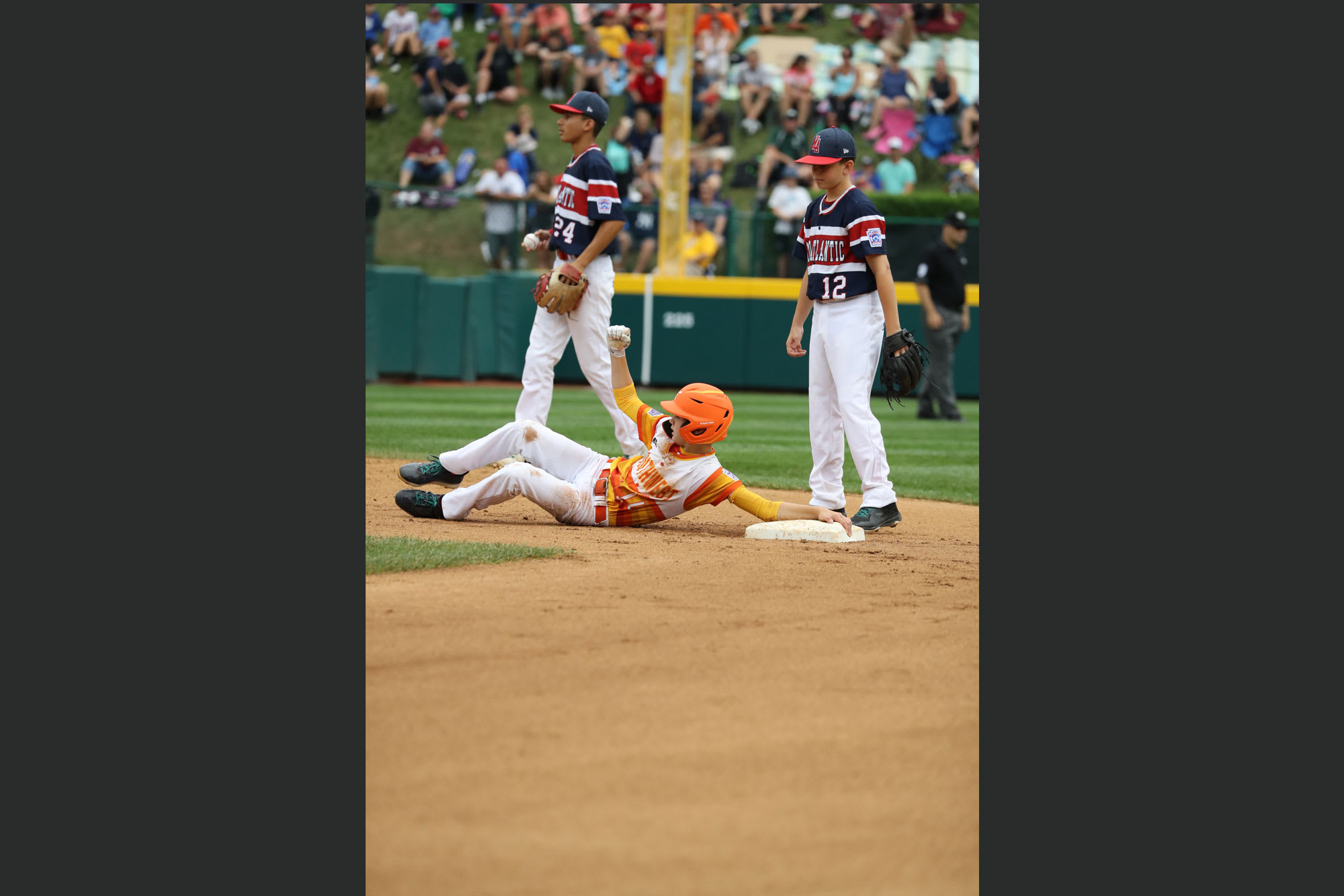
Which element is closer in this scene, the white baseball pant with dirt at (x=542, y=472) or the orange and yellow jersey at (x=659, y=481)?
the orange and yellow jersey at (x=659, y=481)

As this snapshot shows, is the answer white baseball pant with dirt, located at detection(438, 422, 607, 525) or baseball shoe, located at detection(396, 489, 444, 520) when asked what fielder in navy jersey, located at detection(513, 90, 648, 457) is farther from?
baseball shoe, located at detection(396, 489, 444, 520)

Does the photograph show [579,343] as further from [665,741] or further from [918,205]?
[918,205]

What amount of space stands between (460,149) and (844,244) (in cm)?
1694

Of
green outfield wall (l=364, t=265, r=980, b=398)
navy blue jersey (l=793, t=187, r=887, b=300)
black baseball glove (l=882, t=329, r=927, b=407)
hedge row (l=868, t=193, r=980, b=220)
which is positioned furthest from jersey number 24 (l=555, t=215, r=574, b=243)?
hedge row (l=868, t=193, r=980, b=220)

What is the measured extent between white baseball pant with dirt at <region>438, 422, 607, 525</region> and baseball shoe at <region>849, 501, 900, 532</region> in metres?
1.54

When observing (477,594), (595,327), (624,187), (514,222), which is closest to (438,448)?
(595,327)

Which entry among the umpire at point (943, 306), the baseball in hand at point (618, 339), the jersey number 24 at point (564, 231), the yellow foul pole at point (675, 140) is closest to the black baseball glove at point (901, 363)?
the baseball in hand at point (618, 339)

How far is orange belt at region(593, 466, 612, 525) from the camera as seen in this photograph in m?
6.97

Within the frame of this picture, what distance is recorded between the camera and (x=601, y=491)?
6.97 metres

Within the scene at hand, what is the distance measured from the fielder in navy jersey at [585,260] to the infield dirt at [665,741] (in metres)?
2.90

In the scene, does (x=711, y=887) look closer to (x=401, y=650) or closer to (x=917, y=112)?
(x=401, y=650)

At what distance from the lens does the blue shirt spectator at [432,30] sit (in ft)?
78.7

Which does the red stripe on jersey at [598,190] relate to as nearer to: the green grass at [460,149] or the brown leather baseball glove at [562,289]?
the brown leather baseball glove at [562,289]

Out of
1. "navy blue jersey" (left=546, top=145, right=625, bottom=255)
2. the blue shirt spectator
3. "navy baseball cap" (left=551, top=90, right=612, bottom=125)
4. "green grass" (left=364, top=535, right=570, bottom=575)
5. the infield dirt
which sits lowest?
the infield dirt
